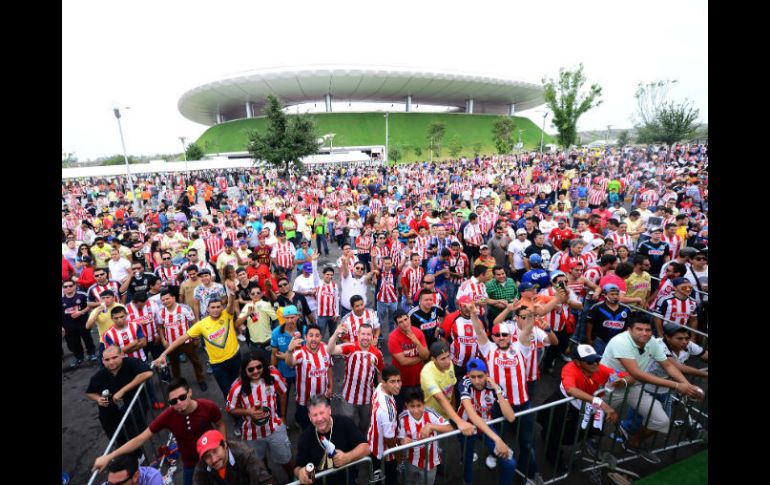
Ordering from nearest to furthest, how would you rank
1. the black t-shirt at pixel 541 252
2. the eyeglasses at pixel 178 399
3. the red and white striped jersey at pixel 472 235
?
the eyeglasses at pixel 178 399 < the black t-shirt at pixel 541 252 < the red and white striped jersey at pixel 472 235

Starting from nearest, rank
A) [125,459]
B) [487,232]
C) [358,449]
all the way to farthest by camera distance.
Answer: [125,459] → [358,449] → [487,232]

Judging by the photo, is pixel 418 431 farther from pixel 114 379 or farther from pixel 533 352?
pixel 114 379

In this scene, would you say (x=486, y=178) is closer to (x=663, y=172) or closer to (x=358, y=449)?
(x=663, y=172)

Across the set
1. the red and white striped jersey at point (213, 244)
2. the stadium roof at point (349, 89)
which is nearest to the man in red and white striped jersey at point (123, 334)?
the red and white striped jersey at point (213, 244)

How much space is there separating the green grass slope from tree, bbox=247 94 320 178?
3537 cm

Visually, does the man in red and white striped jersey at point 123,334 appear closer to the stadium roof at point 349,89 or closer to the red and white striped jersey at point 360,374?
the red and white striped jersey at point 360,374

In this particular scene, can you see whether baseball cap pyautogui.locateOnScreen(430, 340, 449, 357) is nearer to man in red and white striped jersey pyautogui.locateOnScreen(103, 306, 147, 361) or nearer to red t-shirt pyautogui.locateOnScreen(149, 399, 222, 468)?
red t-shirt pyautogui.locateOnScreen(149, 399, 222, 468)

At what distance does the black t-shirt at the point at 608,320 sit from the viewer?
5.07m

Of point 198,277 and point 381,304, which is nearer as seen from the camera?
point 198,277

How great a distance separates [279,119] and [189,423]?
24143mm

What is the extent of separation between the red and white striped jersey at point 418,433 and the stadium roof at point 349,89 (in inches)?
2489

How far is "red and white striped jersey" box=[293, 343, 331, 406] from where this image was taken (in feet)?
13.6
